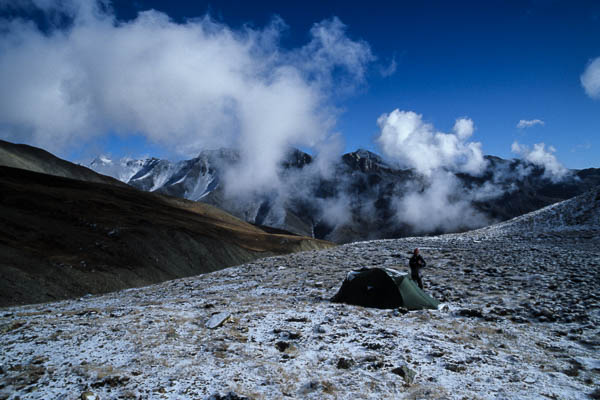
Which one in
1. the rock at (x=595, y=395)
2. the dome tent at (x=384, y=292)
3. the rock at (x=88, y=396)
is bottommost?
the rock at (x=88, y=396)

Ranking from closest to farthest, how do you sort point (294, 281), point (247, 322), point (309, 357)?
point (309, 357), point (247, 322), point (294, 281)

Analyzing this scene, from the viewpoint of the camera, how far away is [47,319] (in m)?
10.8

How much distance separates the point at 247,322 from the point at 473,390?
6581 mm

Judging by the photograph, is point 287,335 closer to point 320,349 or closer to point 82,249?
point 320,349

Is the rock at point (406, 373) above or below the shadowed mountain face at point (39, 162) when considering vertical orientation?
below

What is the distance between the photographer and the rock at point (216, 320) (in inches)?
384

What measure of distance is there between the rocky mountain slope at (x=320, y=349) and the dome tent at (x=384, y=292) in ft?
2.02

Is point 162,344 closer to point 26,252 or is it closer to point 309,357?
point 309,357

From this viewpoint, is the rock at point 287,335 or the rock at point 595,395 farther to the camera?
the rock at point 287,335

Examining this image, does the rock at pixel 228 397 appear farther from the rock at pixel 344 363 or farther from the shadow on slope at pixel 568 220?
the shadow on slope at pixel 568 220

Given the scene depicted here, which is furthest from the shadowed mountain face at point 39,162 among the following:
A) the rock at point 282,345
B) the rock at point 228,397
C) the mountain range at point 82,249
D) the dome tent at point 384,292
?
the rock at point 228,397

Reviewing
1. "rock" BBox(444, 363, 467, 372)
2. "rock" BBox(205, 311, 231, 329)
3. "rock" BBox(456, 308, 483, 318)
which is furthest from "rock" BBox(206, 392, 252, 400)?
"rock" BBox(456, 308, 483, 318)

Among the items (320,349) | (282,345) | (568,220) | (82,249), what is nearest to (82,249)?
(82,249)

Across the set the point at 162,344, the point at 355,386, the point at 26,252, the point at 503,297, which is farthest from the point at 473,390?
the point at 26,252
